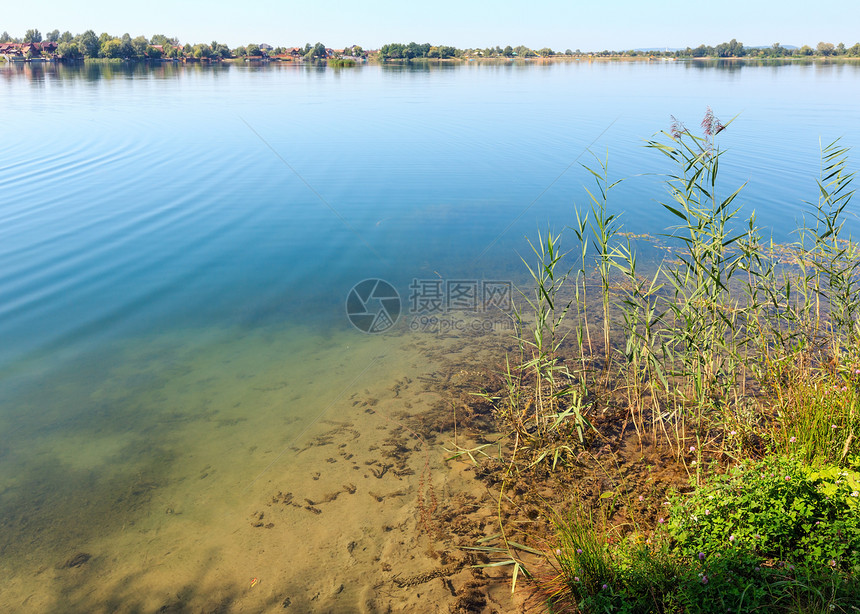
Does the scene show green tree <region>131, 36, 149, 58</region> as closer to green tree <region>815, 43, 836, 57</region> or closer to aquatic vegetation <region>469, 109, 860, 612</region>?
aquatic vegetation <region>469, 109, 860, 612</region>

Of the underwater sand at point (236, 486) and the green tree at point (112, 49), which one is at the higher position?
the green tree at point (112, 49)

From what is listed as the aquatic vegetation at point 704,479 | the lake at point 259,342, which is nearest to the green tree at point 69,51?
the lake at point 259,342

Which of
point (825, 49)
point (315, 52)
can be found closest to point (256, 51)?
point (315, 52)

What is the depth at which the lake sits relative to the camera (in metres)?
3.75

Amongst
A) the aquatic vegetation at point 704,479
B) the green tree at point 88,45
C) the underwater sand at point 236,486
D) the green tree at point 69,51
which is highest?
the green tree at point 88,45

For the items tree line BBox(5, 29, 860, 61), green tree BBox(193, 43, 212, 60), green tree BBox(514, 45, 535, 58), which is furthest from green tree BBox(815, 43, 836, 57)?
green tree BBox(193, 43, 212, 60)

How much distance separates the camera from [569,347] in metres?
6.36

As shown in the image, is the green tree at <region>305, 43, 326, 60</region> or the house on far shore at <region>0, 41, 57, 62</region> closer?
the house on far shore at <region>0, 41, 57, 62</region>

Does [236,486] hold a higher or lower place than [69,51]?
lower

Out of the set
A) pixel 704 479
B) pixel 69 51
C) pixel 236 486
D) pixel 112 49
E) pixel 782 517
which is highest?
pixel 112 49

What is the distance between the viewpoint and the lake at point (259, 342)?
3754 millimetres

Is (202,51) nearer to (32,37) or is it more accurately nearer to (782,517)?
(32,37)

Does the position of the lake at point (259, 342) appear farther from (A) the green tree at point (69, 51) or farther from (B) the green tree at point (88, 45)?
(B) the green tree at point (88, 45)

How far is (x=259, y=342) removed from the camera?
22.0ft
